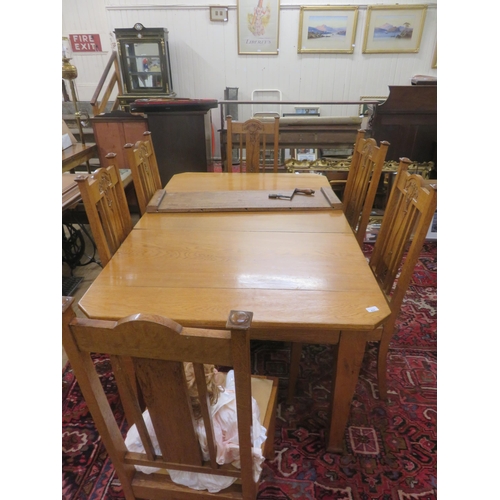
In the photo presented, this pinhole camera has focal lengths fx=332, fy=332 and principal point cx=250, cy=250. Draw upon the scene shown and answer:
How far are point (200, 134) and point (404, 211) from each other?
2.20m

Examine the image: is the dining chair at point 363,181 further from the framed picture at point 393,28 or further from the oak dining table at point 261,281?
the framed picture at point 393,28

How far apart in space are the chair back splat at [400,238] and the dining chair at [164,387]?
84 centimetres

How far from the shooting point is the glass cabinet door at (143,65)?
4.55m

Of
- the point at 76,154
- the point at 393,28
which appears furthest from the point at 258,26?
the point at 76,154

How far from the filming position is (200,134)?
303 cm

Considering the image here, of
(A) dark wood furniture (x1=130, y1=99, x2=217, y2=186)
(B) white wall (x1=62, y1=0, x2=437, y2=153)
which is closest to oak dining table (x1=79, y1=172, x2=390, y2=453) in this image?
(A) dark wood furniture (x1=130, y1=99, x2=217, y2=186)

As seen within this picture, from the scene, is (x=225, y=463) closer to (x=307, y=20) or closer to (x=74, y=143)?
(x=74, y=143)

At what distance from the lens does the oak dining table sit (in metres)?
0.97

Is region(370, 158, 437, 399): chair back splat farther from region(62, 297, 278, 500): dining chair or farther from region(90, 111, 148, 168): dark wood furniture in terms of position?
region(90, 111, 148, 168): dark wood furniture

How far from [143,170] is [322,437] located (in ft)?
5.06

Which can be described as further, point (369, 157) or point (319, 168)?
point (319, 168)

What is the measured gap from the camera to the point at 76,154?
2736mm

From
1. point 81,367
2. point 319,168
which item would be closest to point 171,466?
point 81,367

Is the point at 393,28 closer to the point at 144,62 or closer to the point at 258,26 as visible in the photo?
the point at 258,26
